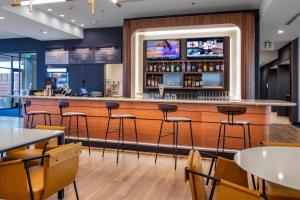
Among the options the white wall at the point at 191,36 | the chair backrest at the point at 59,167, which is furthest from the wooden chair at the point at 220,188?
the white wall at the point at 191,36

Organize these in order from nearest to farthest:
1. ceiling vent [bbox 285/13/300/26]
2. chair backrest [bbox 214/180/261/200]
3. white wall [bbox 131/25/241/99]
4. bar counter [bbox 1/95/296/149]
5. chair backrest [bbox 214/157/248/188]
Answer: chair backrest [bbox 214/180/261/200]
chair backrest [bbox 214/157/248/188]
bar counter [bbox 1/95/296/149]
ceiling vent [bbox 285/13/300/26]
white wall [bbox 131/25/241/99]

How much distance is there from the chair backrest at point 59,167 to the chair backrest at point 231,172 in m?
1.25

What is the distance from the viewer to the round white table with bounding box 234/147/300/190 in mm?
1443

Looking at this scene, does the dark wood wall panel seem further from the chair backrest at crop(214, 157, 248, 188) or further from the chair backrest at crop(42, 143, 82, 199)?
the chair backrest at crop(42, 143, 82, 199)

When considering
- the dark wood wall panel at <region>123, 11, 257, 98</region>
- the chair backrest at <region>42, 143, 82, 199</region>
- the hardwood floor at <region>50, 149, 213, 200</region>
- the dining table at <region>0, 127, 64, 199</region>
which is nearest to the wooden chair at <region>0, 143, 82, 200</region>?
the chair backrest at <region>42, 143, 82, 199</region>

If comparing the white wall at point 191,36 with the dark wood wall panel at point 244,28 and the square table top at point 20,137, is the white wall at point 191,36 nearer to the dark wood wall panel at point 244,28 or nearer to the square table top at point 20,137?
the dark wood wall panel at point 244,28

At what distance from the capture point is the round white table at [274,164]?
1443 millimetres

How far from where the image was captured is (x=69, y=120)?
19.1ft

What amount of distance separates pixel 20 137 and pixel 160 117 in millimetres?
3082

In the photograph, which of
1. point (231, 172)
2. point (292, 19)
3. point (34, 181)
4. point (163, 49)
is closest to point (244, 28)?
point (292, 19)

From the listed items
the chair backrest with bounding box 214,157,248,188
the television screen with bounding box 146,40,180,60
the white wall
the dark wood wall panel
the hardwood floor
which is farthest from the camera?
the television screen with bounding box 146,40,180,60

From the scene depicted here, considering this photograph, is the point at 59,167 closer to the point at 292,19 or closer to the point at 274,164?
the point at 274,164

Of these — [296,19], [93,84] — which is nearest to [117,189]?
[93,84]

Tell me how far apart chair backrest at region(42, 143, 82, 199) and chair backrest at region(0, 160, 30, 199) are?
0.15 m
